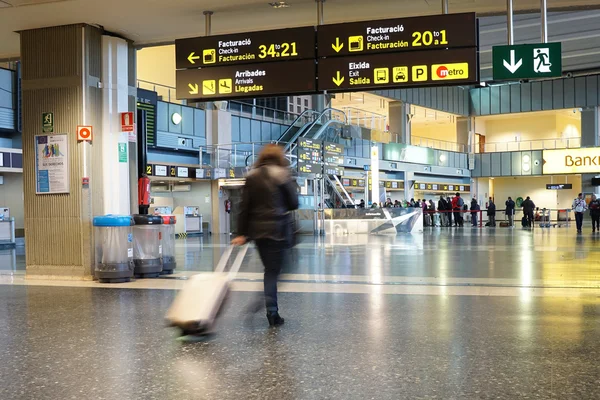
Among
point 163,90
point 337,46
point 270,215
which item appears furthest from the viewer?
point 163,90

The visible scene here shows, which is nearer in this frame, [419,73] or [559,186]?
[419,73]

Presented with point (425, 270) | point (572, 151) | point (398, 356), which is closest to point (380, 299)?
point (398, 356)

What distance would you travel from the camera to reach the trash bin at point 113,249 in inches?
375

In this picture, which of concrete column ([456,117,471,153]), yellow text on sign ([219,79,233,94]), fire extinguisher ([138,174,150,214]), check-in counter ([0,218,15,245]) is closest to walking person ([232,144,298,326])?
Answer: yellow text on sign ([219,79,233,94])

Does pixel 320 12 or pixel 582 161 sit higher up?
pixel 320 12

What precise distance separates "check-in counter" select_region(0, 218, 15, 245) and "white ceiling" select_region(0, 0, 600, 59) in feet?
43.0

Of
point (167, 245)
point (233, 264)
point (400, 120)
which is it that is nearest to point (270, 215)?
point (233, 264)

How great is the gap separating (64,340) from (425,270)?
265 inches

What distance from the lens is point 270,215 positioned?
5.55 meters

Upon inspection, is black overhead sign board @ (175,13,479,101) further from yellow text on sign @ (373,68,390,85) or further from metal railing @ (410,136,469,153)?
metal railing @ (410,136,469,153)

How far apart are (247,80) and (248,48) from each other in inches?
19.3

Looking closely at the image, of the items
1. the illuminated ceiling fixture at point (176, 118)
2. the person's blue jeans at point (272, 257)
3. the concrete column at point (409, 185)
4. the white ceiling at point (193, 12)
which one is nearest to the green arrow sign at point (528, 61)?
the white ceiling at point (193, 12)

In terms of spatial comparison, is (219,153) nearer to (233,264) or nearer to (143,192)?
(143,192)

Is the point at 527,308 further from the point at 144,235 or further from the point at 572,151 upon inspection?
the point at 572,151
